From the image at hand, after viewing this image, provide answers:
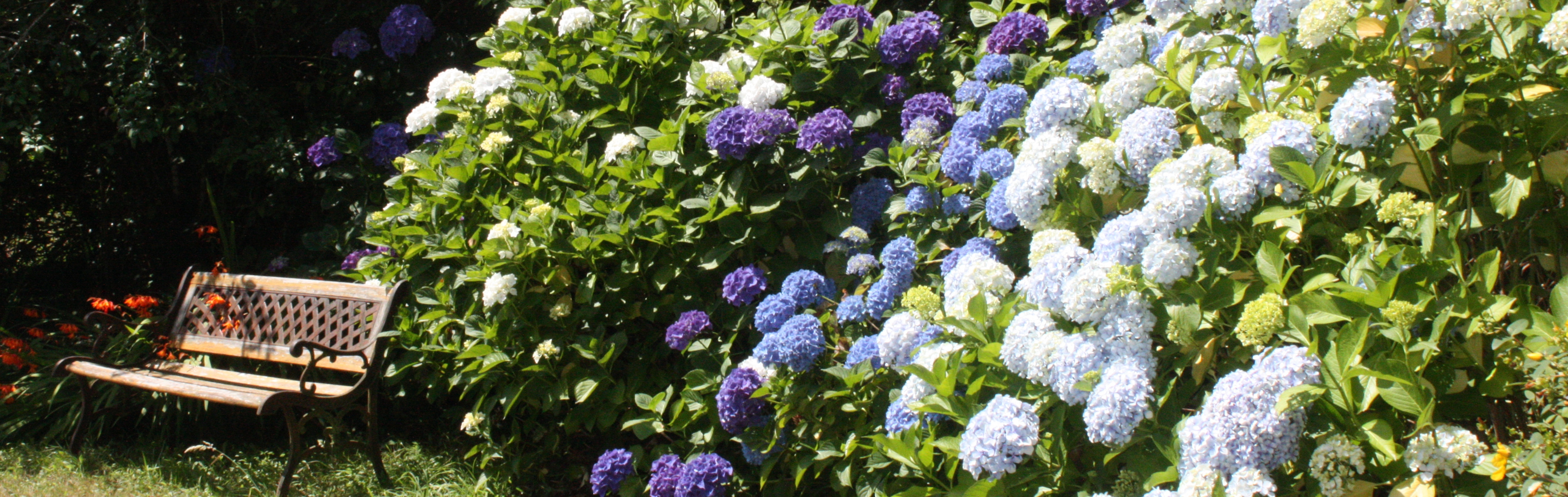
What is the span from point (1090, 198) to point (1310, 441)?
67 cm

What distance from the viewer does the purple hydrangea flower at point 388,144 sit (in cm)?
435

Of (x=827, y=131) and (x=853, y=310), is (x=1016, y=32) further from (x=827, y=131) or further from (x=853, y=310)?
(x=853, y=310)

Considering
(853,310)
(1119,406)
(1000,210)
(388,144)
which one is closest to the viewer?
(1119,406)

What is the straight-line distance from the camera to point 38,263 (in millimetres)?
5898

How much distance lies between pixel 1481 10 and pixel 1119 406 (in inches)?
31.5

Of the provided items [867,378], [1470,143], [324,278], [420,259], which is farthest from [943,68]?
[324,278]

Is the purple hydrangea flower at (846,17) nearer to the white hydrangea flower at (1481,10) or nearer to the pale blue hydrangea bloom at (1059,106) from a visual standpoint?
the pale blue hydrangea bloom at (1059,106)

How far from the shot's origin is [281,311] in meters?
4.12

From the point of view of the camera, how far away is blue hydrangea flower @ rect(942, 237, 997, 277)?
7.53ft

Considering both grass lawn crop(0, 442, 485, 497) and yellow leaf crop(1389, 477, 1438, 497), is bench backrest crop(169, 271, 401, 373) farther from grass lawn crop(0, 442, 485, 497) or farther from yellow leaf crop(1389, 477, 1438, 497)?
yellow leaf crop(1389, 477, 1438, 497)

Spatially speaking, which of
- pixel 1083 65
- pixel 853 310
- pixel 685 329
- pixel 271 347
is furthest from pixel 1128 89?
pixel 271 347

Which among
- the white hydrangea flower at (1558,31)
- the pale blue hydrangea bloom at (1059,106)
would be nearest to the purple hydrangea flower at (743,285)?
the pale blue hydrangea bloom at (1059,106)

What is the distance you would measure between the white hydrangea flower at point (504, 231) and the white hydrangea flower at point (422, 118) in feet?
3.30

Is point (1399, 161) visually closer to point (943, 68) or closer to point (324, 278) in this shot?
point (943, 68)
